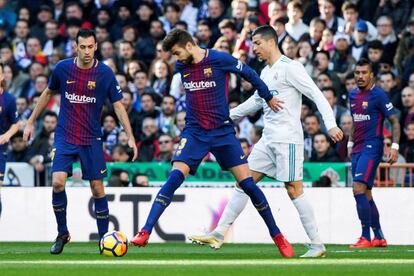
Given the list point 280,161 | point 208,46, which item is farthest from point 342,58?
point 280,161

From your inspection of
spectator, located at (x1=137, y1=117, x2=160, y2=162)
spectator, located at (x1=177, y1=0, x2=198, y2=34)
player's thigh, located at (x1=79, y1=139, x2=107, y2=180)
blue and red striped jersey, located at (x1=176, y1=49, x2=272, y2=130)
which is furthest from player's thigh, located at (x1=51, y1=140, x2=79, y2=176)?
spectator, located at (x1=177, y1=0, x2=198, y2=34)

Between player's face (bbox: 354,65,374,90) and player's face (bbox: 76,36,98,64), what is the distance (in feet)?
13.7

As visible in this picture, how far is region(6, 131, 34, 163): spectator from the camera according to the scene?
22.0 m

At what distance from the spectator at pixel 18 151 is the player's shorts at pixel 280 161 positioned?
878 centimetres

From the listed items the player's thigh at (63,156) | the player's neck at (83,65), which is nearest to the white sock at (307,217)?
the player's thigh at (63,156)

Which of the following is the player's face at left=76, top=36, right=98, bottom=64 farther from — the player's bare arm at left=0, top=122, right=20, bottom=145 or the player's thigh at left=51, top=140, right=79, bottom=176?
the player's bare arm at left=0, top=122, right=20, bottom=145

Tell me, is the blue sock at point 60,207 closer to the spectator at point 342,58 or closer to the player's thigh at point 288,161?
the player's thigh at point 288,161

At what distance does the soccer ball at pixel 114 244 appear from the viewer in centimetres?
1310

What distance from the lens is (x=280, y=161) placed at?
13.6 m

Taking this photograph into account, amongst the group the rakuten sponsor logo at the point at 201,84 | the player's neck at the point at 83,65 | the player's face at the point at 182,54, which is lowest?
the rakuten sponsor logo at the point at 201,84

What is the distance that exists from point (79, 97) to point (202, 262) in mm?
2669

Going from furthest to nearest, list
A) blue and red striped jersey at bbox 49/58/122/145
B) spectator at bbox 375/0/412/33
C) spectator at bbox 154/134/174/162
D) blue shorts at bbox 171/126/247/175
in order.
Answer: spectator at bbox 375/0/412/33
spectator at bbox 154/134/174/162
blue and red striped jersey at bbox 49/58/122/145
blue shorts at bbox 171/126/247/175

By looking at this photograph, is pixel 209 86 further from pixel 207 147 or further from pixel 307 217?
pixel 307 217

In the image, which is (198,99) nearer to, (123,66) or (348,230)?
(348,230)
